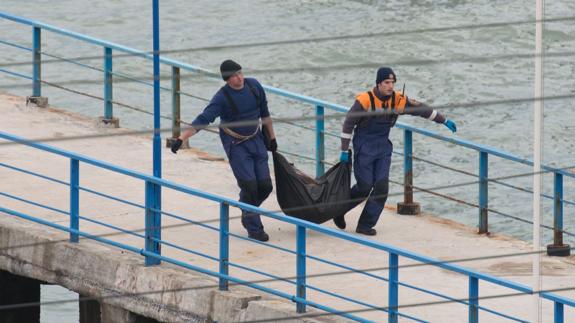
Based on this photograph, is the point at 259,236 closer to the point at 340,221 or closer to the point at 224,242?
the point at 340,221

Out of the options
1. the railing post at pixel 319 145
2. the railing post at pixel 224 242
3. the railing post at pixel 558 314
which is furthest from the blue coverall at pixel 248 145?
the railing post at pixel 558 314

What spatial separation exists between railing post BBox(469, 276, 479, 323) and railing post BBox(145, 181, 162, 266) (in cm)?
259

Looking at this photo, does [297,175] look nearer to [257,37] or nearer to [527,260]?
[527,260]

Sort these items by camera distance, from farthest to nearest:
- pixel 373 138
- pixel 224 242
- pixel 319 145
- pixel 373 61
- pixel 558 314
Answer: pixel 373 61, pixel 319 145, pixel 373 138, pixel 224 242, pixel 558 314

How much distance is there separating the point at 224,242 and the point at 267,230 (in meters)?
2.00

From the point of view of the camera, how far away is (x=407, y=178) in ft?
53.7

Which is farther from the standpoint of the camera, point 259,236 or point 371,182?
point 371,182

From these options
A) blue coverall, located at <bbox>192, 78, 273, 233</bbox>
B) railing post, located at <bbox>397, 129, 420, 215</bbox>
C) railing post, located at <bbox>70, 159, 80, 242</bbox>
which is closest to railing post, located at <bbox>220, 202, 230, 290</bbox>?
blue coverall, located at <bbox>192, 78, 273, 233</bbox>

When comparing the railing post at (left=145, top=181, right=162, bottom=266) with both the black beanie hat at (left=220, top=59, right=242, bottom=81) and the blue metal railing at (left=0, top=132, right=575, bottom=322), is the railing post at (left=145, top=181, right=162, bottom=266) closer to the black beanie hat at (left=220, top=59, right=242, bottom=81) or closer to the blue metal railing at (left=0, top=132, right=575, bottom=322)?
the blue metal railing at (left=0, top=132, right=575, bottom=322)

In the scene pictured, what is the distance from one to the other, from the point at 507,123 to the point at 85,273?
1678 cm

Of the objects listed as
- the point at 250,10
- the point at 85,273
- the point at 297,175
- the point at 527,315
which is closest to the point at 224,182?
the point at 297,175

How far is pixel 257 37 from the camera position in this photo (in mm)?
34938

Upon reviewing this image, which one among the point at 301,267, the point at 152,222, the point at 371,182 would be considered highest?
the point at 371,182

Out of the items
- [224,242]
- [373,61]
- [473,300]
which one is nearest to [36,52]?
[224,242]
